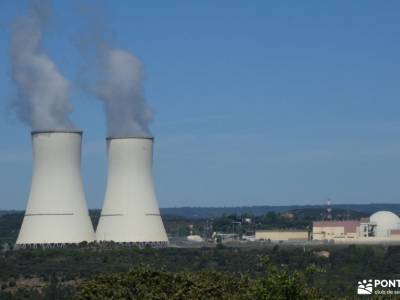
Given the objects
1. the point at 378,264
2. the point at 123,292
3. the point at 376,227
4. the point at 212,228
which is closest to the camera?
the point at 123,292

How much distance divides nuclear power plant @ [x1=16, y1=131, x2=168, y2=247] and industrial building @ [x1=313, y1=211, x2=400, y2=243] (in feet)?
73.9

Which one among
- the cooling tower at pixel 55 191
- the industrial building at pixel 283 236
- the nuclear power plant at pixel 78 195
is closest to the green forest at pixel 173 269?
the nuclear power plant at pixel 78 195

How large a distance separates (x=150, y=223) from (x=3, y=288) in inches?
285

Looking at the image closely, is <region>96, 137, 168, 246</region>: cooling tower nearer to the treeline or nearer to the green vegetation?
the treeline

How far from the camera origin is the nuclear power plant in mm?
43906

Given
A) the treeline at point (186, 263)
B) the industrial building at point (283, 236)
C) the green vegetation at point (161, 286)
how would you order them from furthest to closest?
the industrial building at point (283, 236)
the treeline at point (186, 263)
the green vegetation at point (161, 286)

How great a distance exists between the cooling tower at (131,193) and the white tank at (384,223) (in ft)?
80.2

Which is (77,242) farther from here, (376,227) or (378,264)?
(376,227)

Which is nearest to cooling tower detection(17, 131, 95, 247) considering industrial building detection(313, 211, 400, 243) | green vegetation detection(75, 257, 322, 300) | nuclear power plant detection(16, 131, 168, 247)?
nuclear power plant detection(16, 131, 168, 247)

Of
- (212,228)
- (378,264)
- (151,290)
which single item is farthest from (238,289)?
(212,228)

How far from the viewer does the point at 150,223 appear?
157 feet

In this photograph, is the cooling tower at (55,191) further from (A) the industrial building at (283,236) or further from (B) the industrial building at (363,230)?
(A) the industrial building at (283,236)

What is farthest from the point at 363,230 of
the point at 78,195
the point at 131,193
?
the point at 78,195

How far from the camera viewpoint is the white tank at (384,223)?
6994cm
